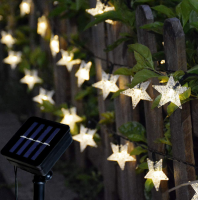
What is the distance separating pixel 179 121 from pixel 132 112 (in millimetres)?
667

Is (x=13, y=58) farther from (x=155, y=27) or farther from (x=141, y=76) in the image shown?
(x=141, y=76)

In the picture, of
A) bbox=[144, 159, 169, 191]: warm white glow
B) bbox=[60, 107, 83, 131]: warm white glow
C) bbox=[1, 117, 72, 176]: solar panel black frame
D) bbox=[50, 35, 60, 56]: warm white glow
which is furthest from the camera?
bbox=[50, 35, 60, 56]: warm white glow

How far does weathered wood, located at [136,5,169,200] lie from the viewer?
224 cm

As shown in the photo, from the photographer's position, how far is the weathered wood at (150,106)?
224 cm

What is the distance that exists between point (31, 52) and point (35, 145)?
3.42m

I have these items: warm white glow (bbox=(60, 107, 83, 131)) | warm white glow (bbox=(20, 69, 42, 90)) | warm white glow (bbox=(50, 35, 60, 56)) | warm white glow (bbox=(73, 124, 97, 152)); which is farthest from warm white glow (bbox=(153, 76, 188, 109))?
warm white glow (bbox=(20, 69, 42, 90))

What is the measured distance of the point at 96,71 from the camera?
3.21 meters

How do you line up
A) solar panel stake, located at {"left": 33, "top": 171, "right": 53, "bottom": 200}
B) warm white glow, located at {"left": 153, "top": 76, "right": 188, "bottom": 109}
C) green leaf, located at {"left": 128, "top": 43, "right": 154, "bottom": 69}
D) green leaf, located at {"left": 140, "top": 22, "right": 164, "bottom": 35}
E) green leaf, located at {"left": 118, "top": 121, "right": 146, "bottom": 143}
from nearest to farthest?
solar panel stake, located at {"left": 33, "top": 171, "right": 53, "bottom": 200}, warm white glow, located at {"left": 153, "top": 76, "right": 188, "bottom": 109}, green leaf, located at {"left": 128, "top": 43, "right": 154, "bottom": 69}, green leaf, located at {"left": 140, "top": 22, "right": 164, "bottom": 35}, green leaf, located at {"left": 118, "top": 121, "right": 146, "bottom": 143}

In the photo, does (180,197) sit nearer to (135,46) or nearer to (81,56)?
(135,46)

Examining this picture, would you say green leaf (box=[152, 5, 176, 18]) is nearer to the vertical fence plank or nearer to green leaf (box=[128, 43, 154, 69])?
green leaf (box=[128, 43, 154, 69])

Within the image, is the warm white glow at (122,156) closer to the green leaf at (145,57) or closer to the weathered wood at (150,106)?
the weathered wood at (150,106)

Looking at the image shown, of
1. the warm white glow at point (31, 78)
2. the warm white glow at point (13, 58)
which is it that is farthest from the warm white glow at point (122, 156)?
the warm white glow at point (13, 58)

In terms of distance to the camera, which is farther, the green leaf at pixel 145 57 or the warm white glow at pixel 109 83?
the warm white glow at pixel 109 83

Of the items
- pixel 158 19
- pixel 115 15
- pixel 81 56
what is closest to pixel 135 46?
pixel 115 15
